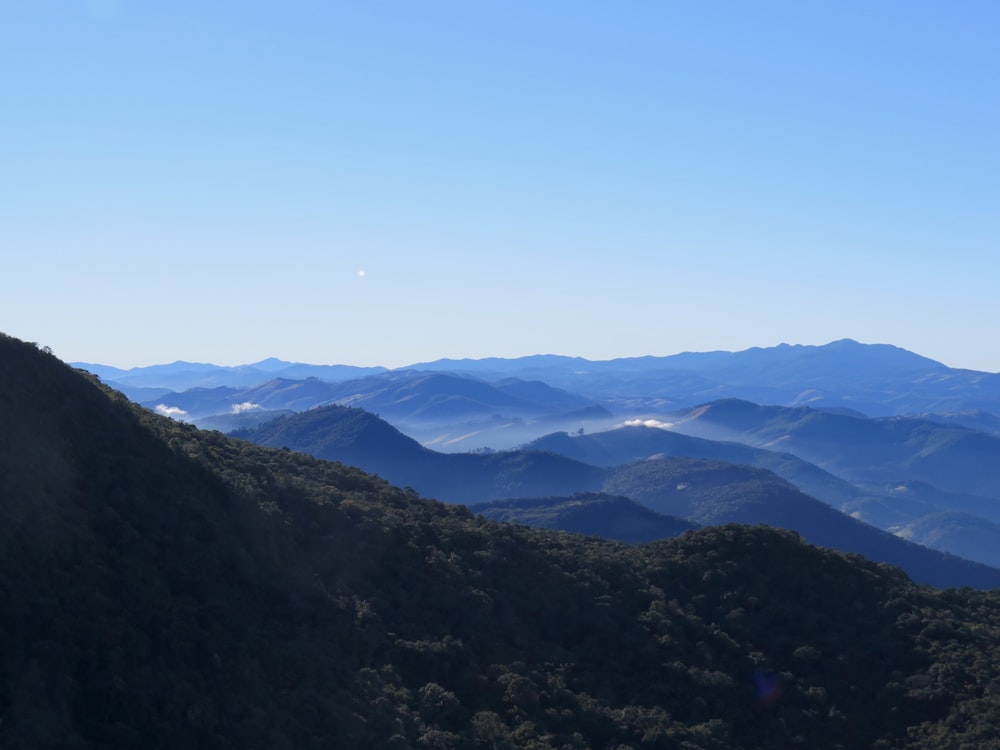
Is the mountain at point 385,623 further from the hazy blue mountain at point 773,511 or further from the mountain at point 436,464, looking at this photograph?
the mountain at point 436,464

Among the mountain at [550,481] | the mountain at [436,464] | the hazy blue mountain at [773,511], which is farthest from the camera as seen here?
the mountain at [436,464]

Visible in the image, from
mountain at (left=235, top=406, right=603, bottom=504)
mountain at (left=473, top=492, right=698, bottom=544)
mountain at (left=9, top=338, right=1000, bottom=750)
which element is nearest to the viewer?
mountain at (left=9, top=338, right=1000, bottom=750)

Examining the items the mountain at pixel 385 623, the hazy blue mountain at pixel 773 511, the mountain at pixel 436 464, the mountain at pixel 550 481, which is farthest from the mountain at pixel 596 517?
the mountain at pixel 385 623

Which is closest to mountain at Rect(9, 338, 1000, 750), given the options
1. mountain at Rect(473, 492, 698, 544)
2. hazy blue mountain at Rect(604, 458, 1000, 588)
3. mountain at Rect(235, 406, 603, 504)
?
mountain at Rect(473, 492, 698, 544)

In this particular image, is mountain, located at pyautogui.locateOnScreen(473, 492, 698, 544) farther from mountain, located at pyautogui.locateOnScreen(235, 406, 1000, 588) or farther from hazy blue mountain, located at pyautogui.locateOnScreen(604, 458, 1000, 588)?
mountain, located at pyautogui.locateOnScreen(235, 406, 1000, 588)

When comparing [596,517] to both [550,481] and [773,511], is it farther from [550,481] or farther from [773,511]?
[550,481]

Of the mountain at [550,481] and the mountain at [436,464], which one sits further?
the mountain at [436,464]

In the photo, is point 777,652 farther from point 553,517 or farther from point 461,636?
point 553,517

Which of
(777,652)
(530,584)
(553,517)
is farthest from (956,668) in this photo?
(553,517)
